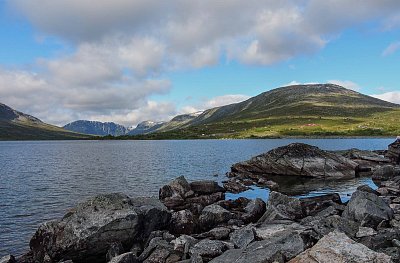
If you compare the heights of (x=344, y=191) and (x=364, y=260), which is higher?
(x=364, y=260)

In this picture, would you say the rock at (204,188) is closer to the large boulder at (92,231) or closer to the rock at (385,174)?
the large boulder at (92,231)

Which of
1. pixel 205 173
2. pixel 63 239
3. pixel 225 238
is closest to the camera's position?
pixel 63 239

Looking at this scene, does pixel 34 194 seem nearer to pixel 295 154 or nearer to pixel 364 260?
pixel 295 154

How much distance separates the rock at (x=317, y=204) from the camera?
32812 millimetres

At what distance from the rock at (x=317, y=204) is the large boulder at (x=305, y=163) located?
2343 cm

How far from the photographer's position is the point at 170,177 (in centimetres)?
6662

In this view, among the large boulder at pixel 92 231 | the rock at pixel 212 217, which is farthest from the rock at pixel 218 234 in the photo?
the large boulder at pixel 92 231

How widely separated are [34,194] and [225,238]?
35935 mm

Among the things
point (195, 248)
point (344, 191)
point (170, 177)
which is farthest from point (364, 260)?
point (170, 177)

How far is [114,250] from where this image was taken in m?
22.4

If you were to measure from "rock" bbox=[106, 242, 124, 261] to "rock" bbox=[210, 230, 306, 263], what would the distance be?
7.72 m

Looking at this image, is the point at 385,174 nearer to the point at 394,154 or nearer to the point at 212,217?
the point at 394,154

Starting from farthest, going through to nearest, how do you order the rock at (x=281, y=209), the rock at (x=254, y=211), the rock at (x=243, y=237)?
the rock at (x=254, y=211) → the rock at (x=281, y=209) → the rock at (x=243, y=237)

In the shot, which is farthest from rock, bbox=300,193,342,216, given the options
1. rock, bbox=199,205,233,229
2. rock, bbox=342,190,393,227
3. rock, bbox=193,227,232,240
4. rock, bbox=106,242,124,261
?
rock, bbox=106,242,124,261
